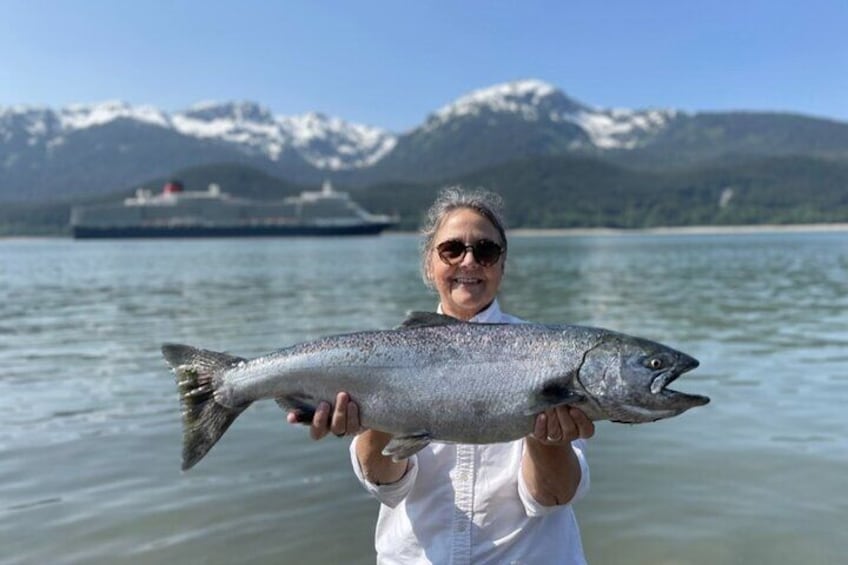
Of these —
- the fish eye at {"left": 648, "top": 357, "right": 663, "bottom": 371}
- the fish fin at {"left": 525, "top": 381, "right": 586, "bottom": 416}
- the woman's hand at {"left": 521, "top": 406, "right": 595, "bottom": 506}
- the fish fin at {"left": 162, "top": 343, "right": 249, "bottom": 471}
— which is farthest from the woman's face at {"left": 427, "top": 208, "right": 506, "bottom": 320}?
the fish fin at {"left": 162, "top": 343, "right": 249, "bottom": 471}

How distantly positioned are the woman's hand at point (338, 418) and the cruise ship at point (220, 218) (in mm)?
141071

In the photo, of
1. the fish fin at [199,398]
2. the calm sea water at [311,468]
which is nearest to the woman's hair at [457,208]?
the fish fin at [199,398]

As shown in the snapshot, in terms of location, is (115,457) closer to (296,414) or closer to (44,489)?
(44,489)

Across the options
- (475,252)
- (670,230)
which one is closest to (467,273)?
(475,252)

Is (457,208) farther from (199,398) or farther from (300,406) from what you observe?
(199,398)

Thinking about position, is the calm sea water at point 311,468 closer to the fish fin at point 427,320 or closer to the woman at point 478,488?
the woman at point 478,488

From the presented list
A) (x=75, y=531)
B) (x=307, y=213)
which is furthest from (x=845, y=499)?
(x=307, y=213)

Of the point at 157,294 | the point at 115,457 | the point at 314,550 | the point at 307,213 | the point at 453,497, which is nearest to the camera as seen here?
the point at 453,497

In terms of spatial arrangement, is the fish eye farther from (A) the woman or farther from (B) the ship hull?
(B) the ship hull

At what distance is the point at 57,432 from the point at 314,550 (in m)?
5.88

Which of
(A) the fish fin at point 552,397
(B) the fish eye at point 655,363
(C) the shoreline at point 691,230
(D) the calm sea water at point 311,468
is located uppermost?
(B) the fish eye at point 655,363

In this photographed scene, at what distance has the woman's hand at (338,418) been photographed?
391 cm

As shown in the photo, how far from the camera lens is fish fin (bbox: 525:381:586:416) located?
3643 millimetres

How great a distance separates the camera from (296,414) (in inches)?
160
